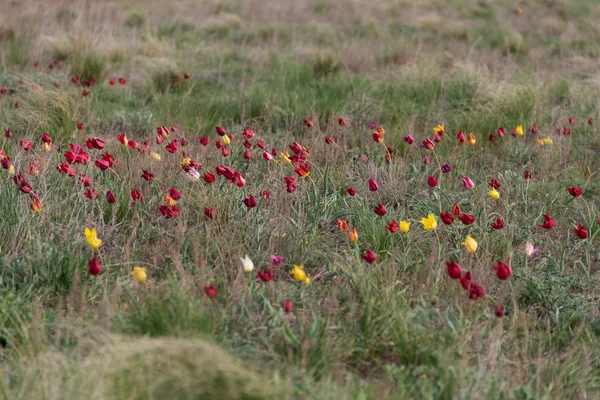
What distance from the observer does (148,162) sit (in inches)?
158

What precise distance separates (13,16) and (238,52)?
106 inches

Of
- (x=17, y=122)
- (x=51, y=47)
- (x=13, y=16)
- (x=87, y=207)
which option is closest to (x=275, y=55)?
(x=51, y=47)

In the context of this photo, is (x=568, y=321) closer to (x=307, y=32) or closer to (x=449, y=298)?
(x=449, y=298)

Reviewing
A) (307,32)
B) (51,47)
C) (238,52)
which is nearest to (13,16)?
(51,47)

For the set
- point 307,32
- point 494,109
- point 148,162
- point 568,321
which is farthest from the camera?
point 307,32

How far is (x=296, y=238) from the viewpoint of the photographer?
3246mm

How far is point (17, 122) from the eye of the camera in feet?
16.1

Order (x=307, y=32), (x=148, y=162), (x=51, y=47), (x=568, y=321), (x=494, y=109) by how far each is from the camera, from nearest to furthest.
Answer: (x=568, y=321), (x=148, y=162), (x=494, y=109), (x=51, y=47), (x=307, y=32)

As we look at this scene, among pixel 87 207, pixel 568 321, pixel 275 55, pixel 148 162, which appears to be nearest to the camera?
pixel 568 321

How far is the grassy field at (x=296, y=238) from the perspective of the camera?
2.30m

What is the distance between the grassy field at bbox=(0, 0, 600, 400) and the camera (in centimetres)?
230

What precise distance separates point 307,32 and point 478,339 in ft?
27.7

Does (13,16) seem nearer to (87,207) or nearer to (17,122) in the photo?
(17,122)

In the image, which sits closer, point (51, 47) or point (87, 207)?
point (87, 207)
